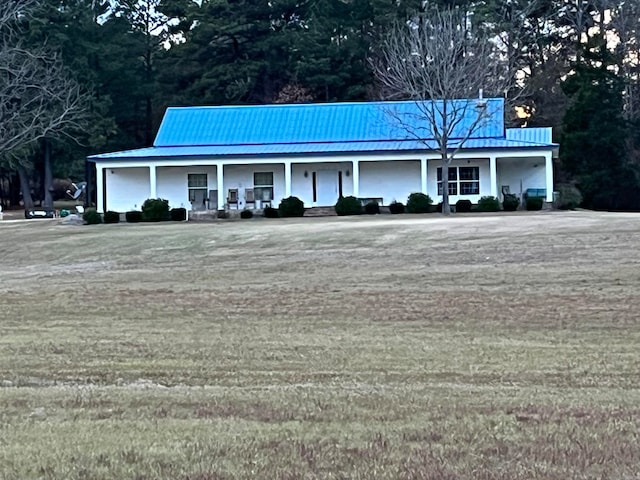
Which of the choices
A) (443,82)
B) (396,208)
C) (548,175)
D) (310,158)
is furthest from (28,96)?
(548,175)

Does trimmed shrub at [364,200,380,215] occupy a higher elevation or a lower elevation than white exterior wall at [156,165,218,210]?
lower

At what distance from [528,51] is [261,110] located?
25362mm

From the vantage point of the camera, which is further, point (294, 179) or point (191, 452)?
point (294, 179)

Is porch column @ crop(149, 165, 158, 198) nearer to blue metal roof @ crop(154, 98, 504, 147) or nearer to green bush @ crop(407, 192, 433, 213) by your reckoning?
blue metal roof @ crop(154, 98, 504, 147)

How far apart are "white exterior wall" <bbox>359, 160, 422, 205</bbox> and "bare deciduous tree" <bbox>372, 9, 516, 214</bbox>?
1.63 metres

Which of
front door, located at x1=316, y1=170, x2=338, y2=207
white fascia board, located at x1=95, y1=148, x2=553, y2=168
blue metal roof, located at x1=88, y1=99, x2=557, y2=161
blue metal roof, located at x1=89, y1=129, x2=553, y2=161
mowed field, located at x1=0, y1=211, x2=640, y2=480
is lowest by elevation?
mowed field, located at x1=0, y1=211, x2=640, y2=480

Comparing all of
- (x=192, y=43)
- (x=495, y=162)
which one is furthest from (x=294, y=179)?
(x=192, y=43)

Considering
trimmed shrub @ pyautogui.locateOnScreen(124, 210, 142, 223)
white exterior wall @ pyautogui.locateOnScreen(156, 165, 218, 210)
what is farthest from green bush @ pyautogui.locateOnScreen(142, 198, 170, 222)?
white exterior wall @ pyautogui.locateOnScreen(156, 165, 218, 210)

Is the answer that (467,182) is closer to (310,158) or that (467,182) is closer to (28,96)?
Result: (310,158)

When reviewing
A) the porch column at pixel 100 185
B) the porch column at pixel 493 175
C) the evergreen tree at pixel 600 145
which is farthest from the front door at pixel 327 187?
the evergreen tree at pixel 600 145

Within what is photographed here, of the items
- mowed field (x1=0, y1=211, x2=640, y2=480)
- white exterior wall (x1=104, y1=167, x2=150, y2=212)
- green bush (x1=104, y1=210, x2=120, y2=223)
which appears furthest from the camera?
white exterior wall (x1=104, y1=167, x2=150, y2=212)

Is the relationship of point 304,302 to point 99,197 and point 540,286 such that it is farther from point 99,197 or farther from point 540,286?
point 99,197

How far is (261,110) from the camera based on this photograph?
160 ft

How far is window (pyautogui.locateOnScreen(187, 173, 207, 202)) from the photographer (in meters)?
45.8
